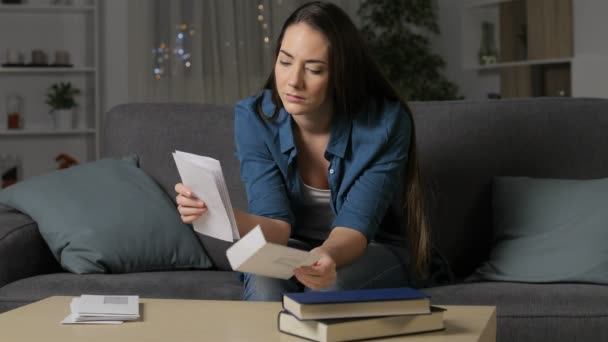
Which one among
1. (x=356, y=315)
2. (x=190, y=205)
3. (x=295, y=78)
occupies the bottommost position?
(x=356, y=315)

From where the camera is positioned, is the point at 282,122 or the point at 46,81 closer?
the point at 282,122

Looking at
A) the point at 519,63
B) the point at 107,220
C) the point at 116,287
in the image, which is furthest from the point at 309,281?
the point at 519,63

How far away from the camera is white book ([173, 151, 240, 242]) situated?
141 cm

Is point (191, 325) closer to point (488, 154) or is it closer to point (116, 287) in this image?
point (116, 287)

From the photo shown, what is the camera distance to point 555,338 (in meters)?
1.90

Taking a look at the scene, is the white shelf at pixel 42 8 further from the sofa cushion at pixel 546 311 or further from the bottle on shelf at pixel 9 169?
the sofa cushion at pixel 546 311

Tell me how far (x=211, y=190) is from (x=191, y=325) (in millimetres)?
221

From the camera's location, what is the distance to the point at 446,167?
240 centimetres

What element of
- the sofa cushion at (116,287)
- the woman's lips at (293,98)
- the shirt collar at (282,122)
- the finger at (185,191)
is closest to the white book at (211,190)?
the finger at (185,191)

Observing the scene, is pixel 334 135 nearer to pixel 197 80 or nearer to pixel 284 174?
pixel 284 174

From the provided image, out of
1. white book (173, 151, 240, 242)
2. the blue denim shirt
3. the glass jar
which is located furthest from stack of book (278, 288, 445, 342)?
the glass jar

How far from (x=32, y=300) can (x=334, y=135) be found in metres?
0.82

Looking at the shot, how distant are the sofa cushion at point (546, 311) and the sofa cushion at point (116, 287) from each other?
0.54 meters

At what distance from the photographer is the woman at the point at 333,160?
1.82 m
